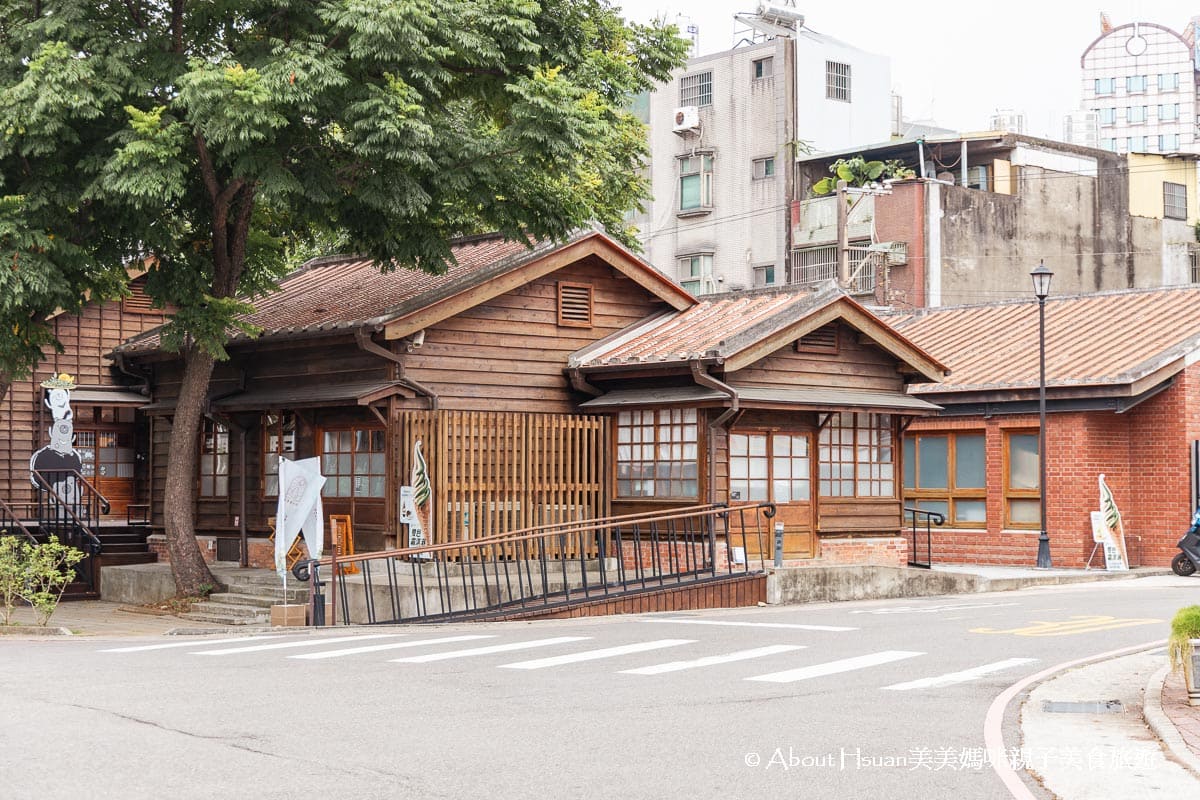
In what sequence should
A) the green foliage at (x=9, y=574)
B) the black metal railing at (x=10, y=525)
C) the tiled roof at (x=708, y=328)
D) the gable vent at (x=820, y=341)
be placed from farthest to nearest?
the black metal railing at (x=10, y=525)
the gable vent at (x=820, y=341)
the tiled roof at (x=708, y=328)
the green foliage at (x=9, y=574)

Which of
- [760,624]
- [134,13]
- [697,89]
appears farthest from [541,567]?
[697,89]

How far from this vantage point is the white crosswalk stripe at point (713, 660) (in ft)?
44.8

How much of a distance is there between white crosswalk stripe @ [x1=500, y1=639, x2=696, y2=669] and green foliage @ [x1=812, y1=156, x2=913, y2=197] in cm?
3647

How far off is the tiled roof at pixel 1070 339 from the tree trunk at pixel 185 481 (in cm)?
1497

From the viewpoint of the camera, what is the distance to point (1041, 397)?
1091 inches

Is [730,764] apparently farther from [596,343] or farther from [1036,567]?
[1036,567]

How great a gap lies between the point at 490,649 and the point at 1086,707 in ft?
20.7

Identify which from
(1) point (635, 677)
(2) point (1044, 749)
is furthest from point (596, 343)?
(2) point (1044, 749)

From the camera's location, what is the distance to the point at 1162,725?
32.9 ft

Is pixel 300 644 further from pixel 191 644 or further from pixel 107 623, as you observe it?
pixel 107 623

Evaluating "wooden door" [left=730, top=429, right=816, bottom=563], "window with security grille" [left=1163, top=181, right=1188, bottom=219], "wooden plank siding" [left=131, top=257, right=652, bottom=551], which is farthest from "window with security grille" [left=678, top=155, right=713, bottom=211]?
"wooden door" [left=730, top=429, right=816, bottom=563]

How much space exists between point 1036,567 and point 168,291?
16782mm

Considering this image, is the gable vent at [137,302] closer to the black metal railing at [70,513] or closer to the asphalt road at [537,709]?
the black metal railing at [70,513]

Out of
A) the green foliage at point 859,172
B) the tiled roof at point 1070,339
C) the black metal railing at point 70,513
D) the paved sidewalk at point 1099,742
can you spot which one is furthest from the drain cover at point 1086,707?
the green foliage at point 859,172
